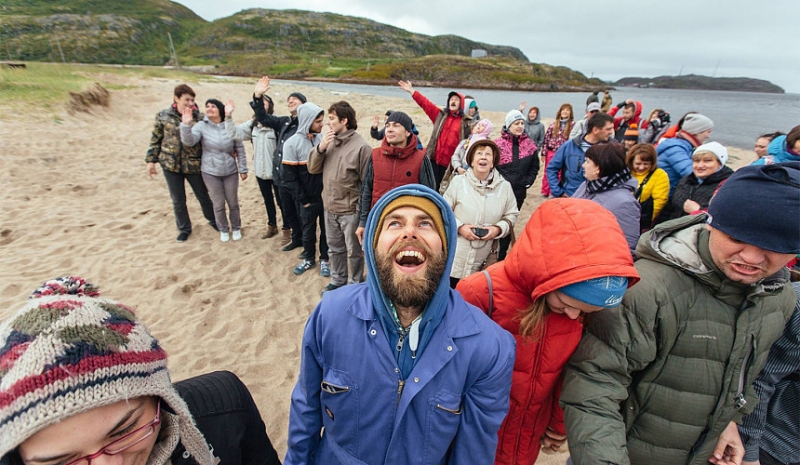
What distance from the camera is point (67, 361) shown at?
2.81 feet

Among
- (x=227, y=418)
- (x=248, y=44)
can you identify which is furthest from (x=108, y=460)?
(x=248, y=44)

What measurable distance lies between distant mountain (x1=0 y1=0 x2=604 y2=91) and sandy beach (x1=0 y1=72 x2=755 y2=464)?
55342 millimetres

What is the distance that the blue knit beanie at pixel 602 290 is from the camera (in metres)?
1.25

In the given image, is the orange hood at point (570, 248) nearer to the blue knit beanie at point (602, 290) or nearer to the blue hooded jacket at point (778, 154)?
the blue knit beanie at point (602, 290)

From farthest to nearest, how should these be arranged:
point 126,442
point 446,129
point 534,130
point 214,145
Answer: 1. point 534,130
2. point 446,129
3. point 214,145
4. point 126,442

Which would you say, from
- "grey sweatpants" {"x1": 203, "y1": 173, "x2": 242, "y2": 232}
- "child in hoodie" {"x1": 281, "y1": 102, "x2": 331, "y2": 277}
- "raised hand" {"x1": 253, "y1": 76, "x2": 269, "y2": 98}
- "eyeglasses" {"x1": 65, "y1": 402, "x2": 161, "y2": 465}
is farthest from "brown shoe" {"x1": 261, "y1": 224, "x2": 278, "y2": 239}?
"eyeglasses" {"x1": 65, "y1": 402, "x2": 161, "y2": 465}

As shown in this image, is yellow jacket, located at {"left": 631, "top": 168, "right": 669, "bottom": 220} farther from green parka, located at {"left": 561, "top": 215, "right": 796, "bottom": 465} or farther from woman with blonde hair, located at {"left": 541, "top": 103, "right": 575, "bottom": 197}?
woman with blonde hair, located at {"left": 541, "top": 103, "right": 575, "bottom": 197}

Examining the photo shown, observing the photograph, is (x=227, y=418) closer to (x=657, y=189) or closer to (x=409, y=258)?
(x=409, y=258)

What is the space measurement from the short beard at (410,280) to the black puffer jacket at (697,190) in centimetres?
325

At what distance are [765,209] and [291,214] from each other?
519cm

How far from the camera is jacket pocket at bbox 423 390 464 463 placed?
137 cm

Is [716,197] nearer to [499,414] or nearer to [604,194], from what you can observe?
[499,414]

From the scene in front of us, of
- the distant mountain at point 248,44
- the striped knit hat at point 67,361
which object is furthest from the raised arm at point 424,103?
the distant mountain at point 248,44

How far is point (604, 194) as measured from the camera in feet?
9.43
